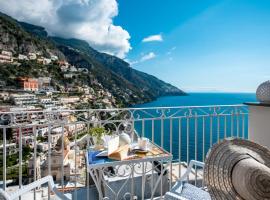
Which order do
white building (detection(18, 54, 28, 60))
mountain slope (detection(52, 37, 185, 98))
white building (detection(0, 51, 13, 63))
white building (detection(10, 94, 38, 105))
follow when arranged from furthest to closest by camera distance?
mountain slope (detection(52, 37, 185, 98))
white building (detection(18, 54, 28, 60))
white building (detection(0, 51, 13, 63))
white building (detection(10, 94, 38, 105))

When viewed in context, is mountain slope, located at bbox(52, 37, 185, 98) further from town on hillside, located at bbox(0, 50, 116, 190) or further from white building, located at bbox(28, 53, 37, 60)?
town on hillside, located at bbox(0, 50, 116, 190)

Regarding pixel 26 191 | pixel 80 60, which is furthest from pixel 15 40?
pixel 26 191

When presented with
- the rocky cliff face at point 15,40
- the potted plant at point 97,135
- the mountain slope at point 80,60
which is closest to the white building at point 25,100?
the mountain slope at point 80,60

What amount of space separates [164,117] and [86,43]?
7305 centimetres

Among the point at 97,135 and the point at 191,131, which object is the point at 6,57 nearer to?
the point at 191,131

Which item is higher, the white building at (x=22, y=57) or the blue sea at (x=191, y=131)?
the white building at (x=22, y=57)

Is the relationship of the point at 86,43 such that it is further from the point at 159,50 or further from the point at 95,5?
the point at 95,5

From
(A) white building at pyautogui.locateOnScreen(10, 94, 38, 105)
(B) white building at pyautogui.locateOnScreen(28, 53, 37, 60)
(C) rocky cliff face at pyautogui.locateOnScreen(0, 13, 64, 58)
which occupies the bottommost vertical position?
(A) white building at pyautogui.locateOnScreen(10, 94, 38, 105)

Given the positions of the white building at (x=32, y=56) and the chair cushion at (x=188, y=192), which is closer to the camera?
the chair cushion at (x=188, y=192)

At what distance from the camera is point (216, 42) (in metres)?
22.7

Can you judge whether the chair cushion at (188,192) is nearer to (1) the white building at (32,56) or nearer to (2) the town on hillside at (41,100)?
(2) the town on hillside at (41,100)

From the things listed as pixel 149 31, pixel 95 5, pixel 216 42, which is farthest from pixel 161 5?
pixel 149 31

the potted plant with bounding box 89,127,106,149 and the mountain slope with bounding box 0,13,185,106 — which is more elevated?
the mountain slope with bounding box 0,13,185,106

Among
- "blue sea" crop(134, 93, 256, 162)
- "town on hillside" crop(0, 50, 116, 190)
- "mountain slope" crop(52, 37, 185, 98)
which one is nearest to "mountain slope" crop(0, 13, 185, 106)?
"mountain slope" crop(52, 37, 185, 98)
